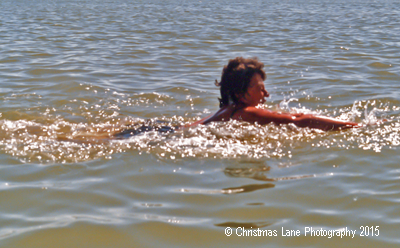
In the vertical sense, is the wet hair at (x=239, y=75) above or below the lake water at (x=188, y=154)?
above

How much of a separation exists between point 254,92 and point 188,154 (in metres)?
1.07

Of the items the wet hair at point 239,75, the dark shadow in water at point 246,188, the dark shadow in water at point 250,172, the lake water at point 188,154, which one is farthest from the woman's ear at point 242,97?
the dark shadow in water at point 246,188

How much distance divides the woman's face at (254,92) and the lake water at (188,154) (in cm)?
27

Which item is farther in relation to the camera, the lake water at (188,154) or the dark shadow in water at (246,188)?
the dark shadow in water at (246,188)

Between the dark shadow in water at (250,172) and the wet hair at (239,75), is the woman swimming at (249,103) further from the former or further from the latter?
the dark shadow in water at (250,172)

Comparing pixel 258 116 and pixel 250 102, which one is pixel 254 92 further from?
pixel 258 116

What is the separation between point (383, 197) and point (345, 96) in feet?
11.8

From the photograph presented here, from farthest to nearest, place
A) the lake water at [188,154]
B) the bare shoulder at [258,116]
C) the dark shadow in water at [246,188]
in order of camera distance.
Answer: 1. the bare shoulder at [258,116]
2. the dark shadow in water at [246,188]
3. the lake water at [188,154]

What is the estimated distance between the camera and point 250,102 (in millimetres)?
5270

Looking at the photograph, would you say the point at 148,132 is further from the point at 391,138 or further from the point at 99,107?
the point at 391,138

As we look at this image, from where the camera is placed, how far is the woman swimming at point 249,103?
17.0 feet

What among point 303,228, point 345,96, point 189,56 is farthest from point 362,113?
point 189,56

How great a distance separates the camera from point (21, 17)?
51.6ft

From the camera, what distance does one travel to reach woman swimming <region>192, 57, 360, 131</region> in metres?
5.20
